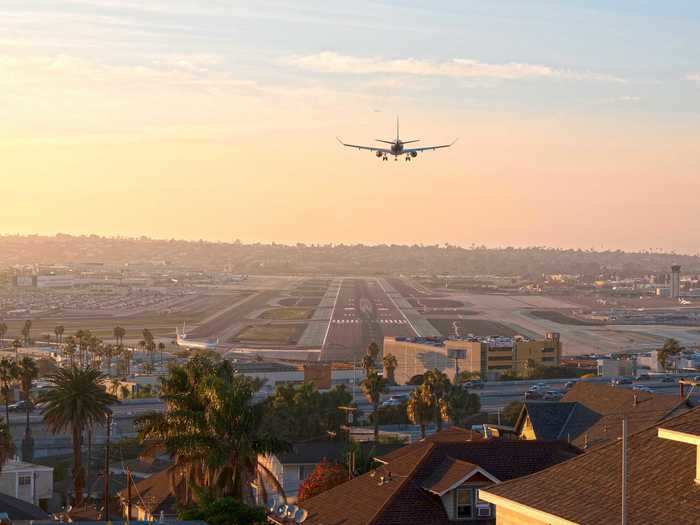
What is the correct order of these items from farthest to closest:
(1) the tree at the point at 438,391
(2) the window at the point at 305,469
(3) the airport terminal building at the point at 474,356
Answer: (3) the airport terminal building at the point at 474,356 < (1) the tree at the point at 438,391 < (2) the window at the point at 305,469

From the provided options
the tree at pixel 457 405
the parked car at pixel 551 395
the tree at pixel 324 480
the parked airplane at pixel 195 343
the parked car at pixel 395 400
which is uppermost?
the tree at pixel 324 480

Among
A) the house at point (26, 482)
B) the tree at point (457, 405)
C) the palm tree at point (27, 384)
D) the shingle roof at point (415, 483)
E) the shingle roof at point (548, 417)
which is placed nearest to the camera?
the shingle roof at point (415, 483)

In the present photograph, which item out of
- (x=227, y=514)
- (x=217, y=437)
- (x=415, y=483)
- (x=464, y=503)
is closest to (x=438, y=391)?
(x=217, y=437)

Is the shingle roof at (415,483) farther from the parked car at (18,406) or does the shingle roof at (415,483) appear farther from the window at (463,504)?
the parked car at (18,406)

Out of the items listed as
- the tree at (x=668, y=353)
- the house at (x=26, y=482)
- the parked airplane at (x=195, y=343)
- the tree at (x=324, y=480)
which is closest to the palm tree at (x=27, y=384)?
the house at (x=26, y=482)

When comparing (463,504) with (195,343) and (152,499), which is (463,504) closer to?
(152,499)

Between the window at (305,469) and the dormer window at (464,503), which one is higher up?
the dormer window at (464,503)

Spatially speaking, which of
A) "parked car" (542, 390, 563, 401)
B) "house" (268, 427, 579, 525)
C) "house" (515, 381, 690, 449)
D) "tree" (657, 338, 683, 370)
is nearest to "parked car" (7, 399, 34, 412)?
"parked car" (542, 390, 563, 401)
